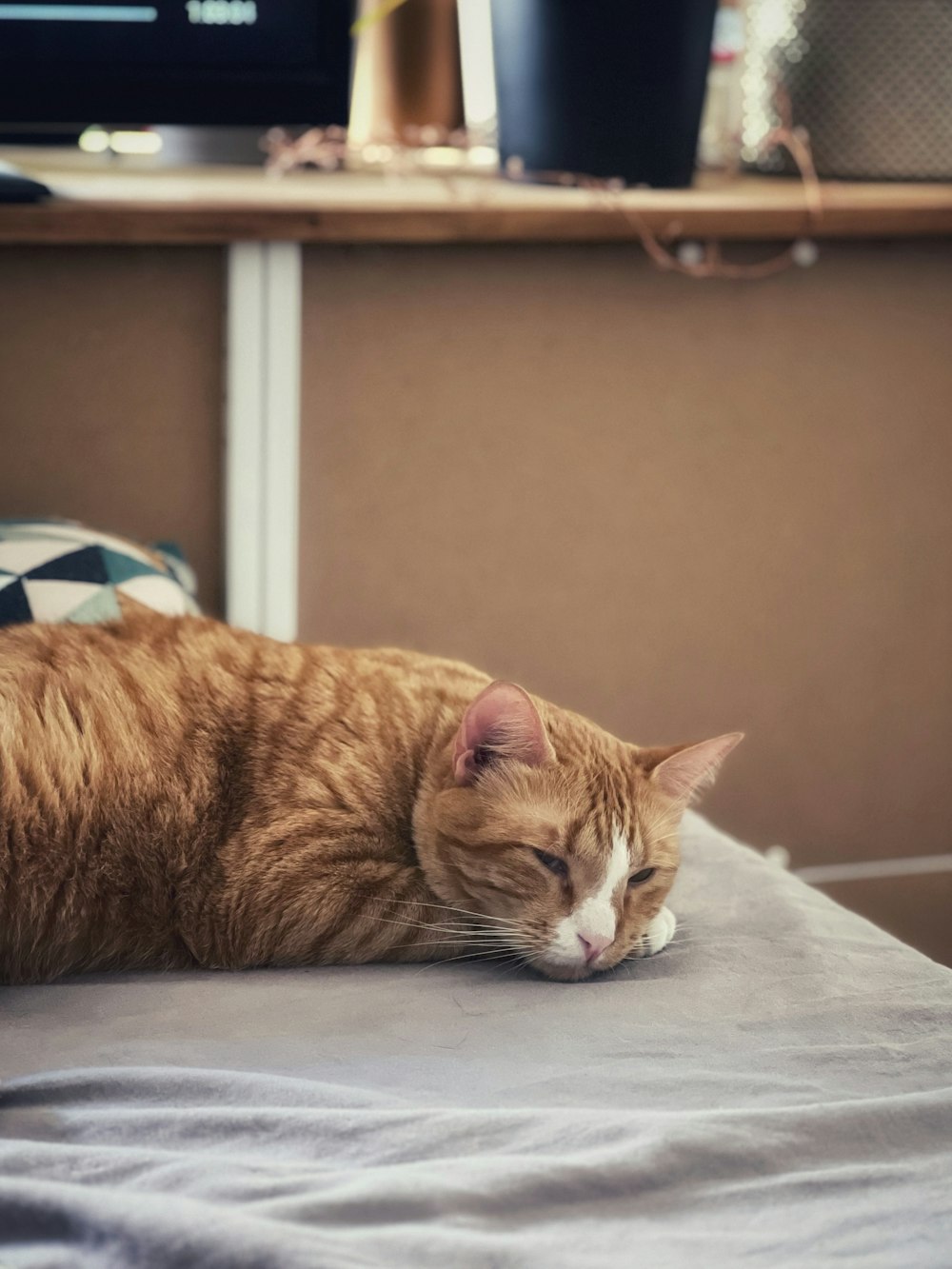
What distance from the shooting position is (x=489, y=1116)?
86 cm

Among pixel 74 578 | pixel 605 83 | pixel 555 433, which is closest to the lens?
pixel 74 578

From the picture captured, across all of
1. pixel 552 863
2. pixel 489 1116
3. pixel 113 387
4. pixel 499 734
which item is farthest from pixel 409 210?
pixel 489 1116

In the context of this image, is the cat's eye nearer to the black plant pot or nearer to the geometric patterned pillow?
the geometric patterned pillow

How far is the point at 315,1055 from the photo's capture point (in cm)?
97

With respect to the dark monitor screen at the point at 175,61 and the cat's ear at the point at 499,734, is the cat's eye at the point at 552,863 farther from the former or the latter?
the dark monitor screen at the point at 175,61

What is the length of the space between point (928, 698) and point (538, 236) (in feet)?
3.19

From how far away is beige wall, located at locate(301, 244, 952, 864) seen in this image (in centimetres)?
178

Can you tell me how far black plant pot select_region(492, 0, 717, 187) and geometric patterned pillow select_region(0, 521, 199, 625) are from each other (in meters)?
0.81

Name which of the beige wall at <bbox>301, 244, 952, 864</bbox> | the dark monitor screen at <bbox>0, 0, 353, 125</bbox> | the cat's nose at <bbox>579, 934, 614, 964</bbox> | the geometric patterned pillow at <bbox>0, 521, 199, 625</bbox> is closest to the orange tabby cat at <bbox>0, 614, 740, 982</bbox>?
the cat's nose at <bbox>579, 934, 614, 964</bbox>

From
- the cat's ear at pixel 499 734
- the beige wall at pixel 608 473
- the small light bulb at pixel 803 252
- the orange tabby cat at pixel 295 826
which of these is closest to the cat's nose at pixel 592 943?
the orange tabby cat at pixel 295 826

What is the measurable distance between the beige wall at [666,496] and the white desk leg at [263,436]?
0.14ft

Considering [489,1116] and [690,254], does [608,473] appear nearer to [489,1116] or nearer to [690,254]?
[690,254]

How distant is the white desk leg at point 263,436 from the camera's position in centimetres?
166

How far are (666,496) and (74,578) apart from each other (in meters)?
0.87
